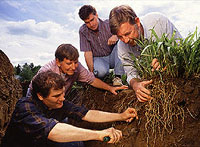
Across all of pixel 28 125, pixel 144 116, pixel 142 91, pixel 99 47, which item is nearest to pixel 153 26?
pixel 142 91

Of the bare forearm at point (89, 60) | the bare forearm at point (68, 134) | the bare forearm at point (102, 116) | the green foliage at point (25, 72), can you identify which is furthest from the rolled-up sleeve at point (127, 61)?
the green foliage at point (25, 72)

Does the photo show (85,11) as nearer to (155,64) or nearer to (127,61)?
(127,61)

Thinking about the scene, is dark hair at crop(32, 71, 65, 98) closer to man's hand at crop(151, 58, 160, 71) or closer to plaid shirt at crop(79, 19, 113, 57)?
man's hand at crop(151, 58, 160, 71)

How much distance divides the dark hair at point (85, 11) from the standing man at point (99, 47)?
1.7 inches

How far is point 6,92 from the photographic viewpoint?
7.57 feet

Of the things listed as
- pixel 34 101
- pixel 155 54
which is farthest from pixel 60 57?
pixel 155 54

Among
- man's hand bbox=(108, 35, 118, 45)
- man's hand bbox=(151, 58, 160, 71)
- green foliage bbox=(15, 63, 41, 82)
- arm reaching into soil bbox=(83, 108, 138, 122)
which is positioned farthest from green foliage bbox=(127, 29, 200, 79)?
green foliage bbox=(15, 63, 41, 82)

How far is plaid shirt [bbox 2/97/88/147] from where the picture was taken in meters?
2.06

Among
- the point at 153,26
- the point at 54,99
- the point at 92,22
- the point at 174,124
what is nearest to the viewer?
the point at 174,124

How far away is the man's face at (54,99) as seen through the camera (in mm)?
2332

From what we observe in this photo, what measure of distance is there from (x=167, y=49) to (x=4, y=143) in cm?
207

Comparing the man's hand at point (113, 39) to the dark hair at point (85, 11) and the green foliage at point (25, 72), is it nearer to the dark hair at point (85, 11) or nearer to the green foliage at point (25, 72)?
the dark hair at point (85, 11)

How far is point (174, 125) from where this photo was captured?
83.3 inches

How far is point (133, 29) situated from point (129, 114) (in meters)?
1.03
